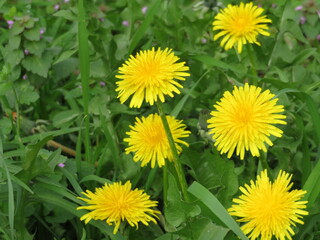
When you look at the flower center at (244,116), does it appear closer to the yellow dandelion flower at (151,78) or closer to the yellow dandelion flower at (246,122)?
the yellow dandelion flower at (246,122)

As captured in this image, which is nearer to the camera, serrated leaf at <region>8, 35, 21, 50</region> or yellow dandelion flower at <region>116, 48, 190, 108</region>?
yellow dandelion flower at <region>116, 48, 190, 108</region>

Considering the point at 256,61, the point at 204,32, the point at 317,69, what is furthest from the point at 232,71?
the point at 317,69

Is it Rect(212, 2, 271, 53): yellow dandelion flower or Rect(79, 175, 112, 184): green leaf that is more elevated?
Rect(212, 2, 271, 53): yellow dandelion flower

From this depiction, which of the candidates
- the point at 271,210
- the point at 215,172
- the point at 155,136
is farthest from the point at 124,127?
the point at 271,210

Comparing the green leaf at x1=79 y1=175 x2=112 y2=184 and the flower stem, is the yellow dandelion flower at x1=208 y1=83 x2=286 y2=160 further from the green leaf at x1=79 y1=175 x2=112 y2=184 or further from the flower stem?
the green leaf at x1=79 y1=175 x2=112 y2=184

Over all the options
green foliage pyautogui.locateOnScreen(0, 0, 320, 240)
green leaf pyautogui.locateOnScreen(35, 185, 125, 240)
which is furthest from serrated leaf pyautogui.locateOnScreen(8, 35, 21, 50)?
green leaf pyautogui.locateOnScreen(35, 185, 125, 240)

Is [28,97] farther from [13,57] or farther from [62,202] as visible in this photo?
[62,202]
